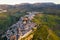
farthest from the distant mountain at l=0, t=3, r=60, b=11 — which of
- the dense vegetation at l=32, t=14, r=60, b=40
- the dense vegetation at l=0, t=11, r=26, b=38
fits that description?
the dense vegetation at l=32, t=14, r=60, b=40

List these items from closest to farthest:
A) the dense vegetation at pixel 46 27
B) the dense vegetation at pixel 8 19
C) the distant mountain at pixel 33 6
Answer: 1. the dense vegetation at pixel 46 27
2. the dense vegetation at pixel 8 19
3. the distant mountain at pixel 33 6

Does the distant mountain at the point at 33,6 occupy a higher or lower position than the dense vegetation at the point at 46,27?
higher

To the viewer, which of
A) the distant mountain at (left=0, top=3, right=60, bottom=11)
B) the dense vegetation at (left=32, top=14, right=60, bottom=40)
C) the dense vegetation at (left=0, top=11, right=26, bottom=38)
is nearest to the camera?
the dense vegetation at (left=32, top=14, right=60, bottom=40)

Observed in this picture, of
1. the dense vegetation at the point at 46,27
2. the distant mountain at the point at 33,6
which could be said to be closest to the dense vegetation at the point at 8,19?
the distant mountain at the point at 33,6

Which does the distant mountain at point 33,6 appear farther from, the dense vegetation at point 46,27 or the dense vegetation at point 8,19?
the dense vegetation at point 46,27

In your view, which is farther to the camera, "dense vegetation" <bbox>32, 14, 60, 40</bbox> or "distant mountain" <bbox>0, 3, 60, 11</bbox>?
"distant mountain" <bbox>0, 3, 60, 11</bbox>

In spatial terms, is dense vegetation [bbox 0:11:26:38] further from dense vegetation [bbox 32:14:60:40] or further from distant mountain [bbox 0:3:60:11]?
dense vegetation [bbox 32:14:60:40]

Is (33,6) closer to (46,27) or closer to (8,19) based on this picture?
(8,19)

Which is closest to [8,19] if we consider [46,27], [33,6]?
[33,6]

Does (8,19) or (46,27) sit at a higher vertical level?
(8,19)
